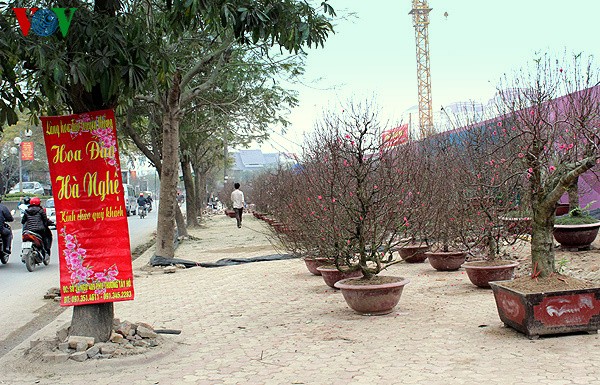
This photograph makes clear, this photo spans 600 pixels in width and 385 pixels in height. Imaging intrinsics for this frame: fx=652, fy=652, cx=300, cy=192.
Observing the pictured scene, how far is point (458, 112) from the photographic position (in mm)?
17531

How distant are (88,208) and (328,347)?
8.53 feet

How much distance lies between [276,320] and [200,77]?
40.6ft

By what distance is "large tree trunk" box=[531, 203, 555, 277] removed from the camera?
6.07 meters

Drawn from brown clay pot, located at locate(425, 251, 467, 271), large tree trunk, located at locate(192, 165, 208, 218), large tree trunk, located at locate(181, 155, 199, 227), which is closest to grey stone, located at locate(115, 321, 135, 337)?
brown clay pot, located at locate(425, 251, 467, 271)

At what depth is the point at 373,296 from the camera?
7258 mm

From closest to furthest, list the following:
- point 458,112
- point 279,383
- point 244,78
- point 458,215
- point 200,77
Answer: point 279,383
point 458,215
point 244,78
point 458,112
point 200,77

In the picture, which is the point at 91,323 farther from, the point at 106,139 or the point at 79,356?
the point at 106,139

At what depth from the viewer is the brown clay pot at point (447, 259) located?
11.2m

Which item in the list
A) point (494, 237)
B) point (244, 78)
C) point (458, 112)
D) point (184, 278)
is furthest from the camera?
point (458, 112)

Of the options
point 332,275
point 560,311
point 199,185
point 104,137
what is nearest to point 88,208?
point 104,137

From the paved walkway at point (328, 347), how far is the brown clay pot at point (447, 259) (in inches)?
54.5

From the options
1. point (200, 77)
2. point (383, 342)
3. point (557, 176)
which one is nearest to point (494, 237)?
point (557, 176)

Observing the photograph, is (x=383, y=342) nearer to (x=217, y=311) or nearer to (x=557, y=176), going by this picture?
(x=557, y=176)

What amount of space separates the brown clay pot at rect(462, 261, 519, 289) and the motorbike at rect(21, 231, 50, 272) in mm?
9441
